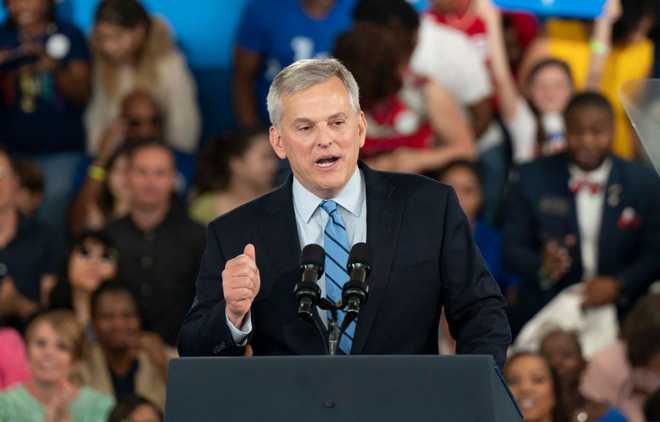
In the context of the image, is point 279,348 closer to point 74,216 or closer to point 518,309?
point 518,309

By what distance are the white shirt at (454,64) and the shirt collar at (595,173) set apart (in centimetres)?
79

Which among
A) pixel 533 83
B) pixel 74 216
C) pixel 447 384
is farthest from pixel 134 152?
pixel 447 384

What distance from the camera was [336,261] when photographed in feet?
12.4

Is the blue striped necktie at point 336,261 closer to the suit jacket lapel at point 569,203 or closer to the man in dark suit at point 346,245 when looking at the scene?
the man in dark suit at point 346,245

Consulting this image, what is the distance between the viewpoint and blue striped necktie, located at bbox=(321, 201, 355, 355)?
148 inches

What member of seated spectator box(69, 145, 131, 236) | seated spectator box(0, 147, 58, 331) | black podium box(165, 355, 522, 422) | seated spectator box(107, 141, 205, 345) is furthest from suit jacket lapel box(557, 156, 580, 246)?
black podium box(165, 355, 522, 422)

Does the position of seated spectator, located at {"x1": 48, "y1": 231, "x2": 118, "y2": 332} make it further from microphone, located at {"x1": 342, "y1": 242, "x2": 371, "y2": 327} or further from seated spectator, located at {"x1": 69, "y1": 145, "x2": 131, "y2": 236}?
microphone, located at {"x1": 342, "y1": 242, "x2": 371, "y2": 327}

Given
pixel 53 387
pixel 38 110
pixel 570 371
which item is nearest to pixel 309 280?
pixel 53 387

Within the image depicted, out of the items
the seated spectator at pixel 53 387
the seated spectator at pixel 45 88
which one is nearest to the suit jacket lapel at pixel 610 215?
the seated spectator at pixel 53 387

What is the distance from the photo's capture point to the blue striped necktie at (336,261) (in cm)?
377

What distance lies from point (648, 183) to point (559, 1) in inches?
38.9

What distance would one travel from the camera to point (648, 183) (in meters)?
7.38

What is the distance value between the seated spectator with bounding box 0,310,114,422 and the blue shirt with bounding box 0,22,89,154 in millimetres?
1727

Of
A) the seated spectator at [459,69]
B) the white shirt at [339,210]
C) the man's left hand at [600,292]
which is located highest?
the seated spectator at [459,69]
